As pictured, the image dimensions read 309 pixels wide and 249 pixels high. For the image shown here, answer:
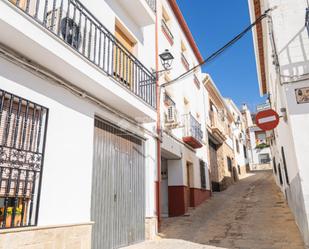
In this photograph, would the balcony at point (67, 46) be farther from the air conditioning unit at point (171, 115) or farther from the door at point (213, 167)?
the door at point (213, 167)

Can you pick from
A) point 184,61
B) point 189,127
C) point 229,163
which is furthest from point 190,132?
point 229,163

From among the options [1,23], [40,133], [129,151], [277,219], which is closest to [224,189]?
[277,219]

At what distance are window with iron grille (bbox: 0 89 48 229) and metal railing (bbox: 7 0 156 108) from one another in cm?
178

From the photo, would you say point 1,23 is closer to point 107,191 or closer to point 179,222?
point 107,191

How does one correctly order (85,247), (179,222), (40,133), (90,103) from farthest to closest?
1. (179,222)
2. (90,103)
3. (85,247)
4. (40,133)

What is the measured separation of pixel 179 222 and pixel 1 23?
332 inches

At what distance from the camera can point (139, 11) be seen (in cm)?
882

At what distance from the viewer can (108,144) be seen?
695 cm

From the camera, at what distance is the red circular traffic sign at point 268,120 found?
6.27 metres

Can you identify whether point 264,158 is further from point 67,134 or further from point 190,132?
point 67,134

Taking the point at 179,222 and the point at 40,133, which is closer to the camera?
the point at 40,133

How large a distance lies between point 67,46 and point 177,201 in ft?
27.1

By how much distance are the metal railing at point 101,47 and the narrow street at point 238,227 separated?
13.7 feet

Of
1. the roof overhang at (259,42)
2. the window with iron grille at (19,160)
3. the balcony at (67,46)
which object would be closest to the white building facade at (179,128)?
the balcony at (67,46)
